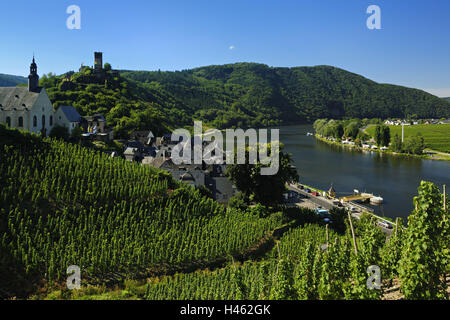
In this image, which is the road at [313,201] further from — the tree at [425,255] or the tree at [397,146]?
the tree at [397,146]

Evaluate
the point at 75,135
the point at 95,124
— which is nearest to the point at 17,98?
the point at 75,135

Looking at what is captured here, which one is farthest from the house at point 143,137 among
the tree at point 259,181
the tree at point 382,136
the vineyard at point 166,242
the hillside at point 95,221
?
the tree at point 382,136

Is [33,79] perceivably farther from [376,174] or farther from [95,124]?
[376,174]

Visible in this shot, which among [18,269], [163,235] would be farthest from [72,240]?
[163,235]

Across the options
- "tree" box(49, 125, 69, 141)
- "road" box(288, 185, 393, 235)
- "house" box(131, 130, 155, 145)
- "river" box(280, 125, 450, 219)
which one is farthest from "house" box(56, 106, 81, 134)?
"river" box(280, 125, 450, 219)

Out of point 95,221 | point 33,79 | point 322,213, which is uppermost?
point 33,79
